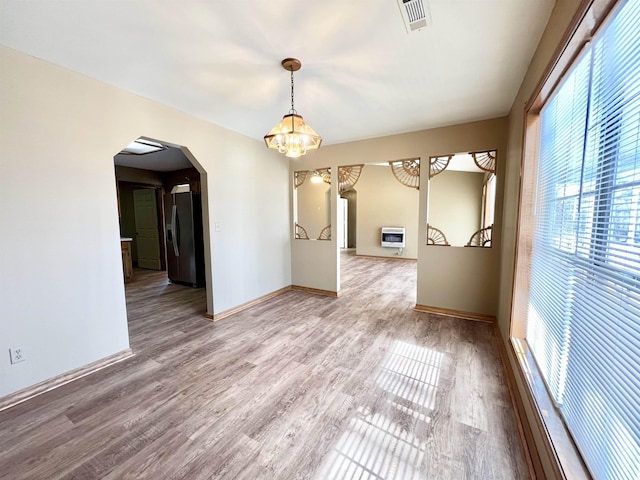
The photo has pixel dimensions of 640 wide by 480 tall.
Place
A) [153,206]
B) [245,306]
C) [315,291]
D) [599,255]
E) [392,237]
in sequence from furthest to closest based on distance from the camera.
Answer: [392,237], [153,206], [315,291], [245,306], [599,255]

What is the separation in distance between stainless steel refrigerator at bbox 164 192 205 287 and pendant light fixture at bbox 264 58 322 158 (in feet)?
10.9

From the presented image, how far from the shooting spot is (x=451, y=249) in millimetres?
3420

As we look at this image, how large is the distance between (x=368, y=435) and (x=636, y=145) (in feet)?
6.04

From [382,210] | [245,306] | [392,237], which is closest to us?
[245,306]

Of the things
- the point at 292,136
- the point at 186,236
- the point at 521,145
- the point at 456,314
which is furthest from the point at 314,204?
the point at 521,145

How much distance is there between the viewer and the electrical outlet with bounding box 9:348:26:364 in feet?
6.05

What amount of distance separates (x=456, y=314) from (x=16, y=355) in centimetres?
433

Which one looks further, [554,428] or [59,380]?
[59,380]

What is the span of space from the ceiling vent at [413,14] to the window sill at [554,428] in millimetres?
2310

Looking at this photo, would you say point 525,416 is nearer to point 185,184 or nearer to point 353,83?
point 353,83

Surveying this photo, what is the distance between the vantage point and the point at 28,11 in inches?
58.6

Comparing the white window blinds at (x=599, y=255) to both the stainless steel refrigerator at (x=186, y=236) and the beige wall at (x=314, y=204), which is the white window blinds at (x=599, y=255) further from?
the beige wall at (x=314, y=204)

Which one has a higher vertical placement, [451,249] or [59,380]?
[451,249]

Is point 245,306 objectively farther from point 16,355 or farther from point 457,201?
point 457,201
